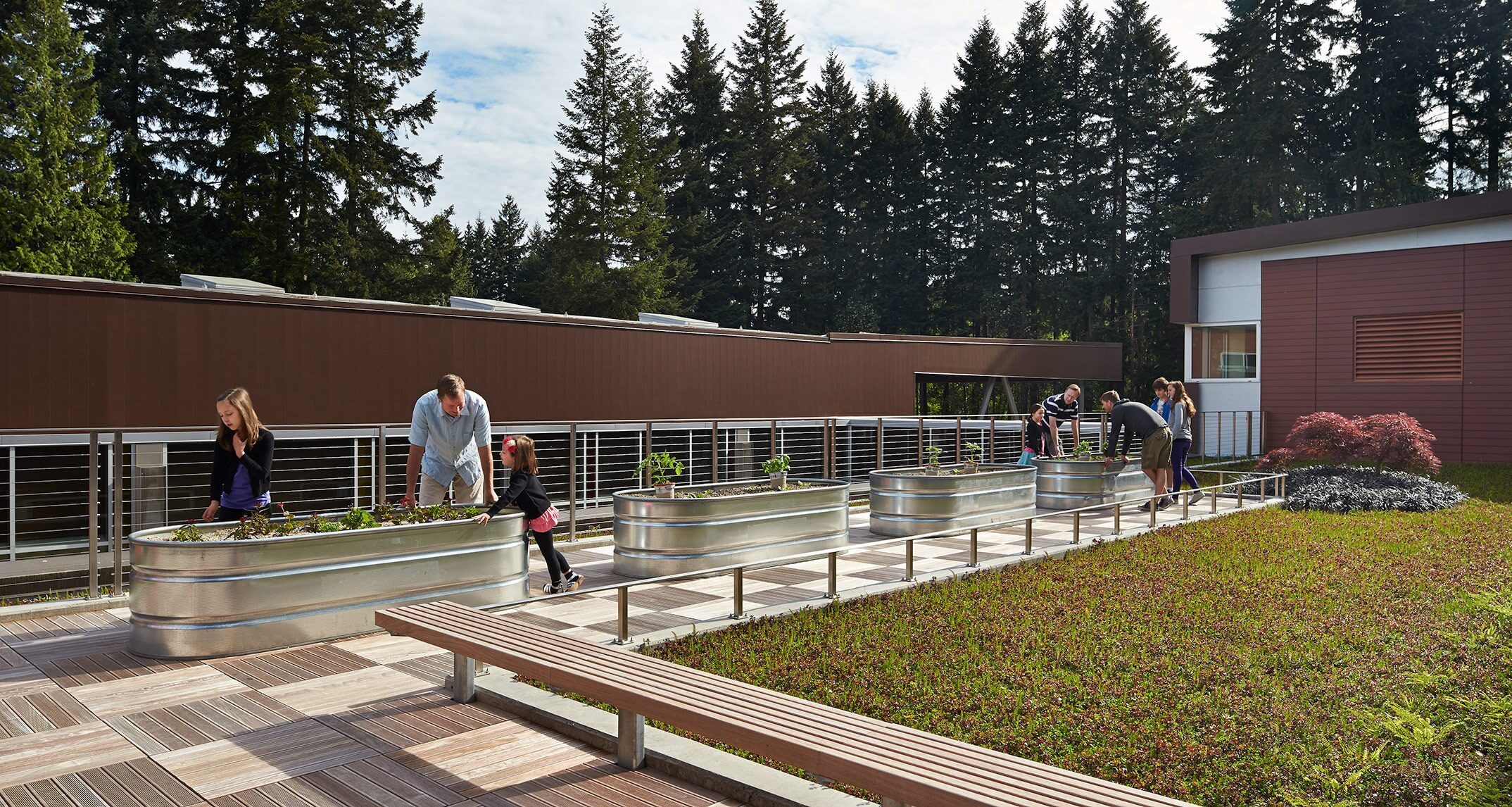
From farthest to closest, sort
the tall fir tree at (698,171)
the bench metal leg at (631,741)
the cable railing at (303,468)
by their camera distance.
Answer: the tall fir tree at (698,171)
the cable railing at (303,468)
the bench metal leg at (631,741)

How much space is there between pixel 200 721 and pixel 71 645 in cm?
230

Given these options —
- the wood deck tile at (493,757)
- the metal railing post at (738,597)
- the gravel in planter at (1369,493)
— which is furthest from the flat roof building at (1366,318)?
the wood deck tile at (493,757)

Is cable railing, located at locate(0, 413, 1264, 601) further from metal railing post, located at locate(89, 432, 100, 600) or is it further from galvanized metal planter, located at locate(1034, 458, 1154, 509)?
galvanized metal planter, located at locate(1034, 458, 1154, 509)

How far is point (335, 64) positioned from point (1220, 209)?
1389 inches

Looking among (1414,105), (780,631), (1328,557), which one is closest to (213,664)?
(780,631)

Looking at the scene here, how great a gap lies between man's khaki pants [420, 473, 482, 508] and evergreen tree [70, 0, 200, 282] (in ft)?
99.3

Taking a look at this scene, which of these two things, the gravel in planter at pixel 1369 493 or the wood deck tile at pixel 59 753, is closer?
the wood deck tile at pixel 59 753

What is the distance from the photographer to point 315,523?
23.0 ft

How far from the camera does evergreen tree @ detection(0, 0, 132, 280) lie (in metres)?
28.8

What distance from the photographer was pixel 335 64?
33406 millimetres

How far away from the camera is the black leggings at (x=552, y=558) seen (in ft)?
27.4

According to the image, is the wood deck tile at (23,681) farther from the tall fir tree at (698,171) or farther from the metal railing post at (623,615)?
the tall fir tree at (698,171)

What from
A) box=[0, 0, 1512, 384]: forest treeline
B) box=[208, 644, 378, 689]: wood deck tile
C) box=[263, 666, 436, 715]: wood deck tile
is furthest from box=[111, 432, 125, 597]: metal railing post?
box=[0, 0, 1512, 384]: forest treeline

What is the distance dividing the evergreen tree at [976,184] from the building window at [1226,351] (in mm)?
21300
